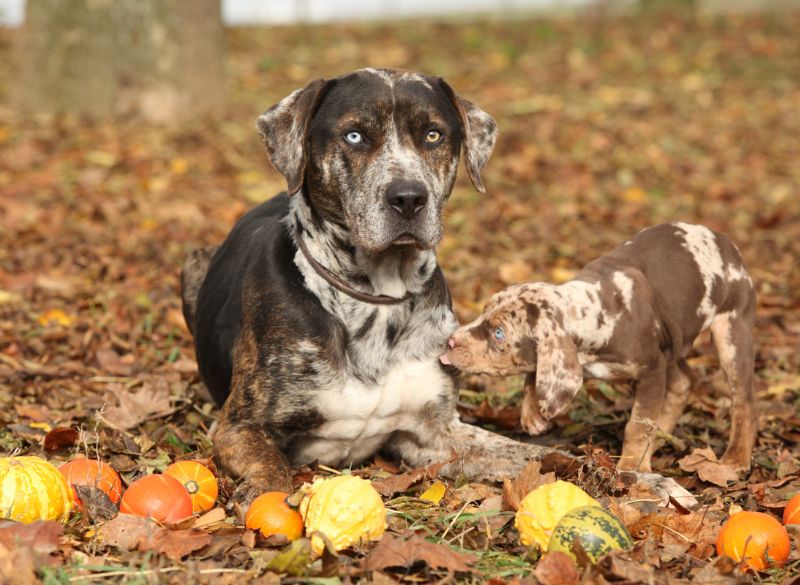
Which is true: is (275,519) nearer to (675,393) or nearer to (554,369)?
(554,369)

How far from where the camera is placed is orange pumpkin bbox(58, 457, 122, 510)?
426cm

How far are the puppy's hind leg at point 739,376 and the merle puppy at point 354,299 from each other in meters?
0.69

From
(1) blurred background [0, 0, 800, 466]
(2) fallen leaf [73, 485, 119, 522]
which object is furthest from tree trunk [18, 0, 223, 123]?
(2) fallen leaf [73, 485, 119, 522]

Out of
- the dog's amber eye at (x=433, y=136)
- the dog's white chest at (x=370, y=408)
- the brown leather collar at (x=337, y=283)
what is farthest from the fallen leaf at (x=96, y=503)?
the dog's amber eye at (x=433, y=136)

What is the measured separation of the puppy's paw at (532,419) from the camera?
16.2 feet

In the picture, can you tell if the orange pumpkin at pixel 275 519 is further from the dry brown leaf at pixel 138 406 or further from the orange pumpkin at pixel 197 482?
the dry brown leaf at pixel 138 406

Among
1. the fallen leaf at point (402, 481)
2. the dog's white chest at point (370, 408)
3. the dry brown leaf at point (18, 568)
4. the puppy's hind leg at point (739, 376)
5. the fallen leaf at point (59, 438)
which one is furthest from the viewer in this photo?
the puppy's hind leg at point (739, 376)

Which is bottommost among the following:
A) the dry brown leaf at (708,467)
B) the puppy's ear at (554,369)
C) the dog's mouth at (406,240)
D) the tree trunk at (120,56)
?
the dry brown leaf at (708,467)

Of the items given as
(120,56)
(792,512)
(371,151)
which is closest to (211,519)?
(371,151)

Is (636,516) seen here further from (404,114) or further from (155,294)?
(155,294)

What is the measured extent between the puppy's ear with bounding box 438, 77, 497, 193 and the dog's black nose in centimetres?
64

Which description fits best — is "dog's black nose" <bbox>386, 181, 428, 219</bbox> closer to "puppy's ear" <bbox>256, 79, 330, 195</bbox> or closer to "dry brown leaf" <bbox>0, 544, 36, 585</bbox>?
"puppy's ear" <bbox>256, 79, 330, 195</bbox>

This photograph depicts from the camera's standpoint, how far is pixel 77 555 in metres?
3.64

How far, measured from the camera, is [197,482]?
4.37m
